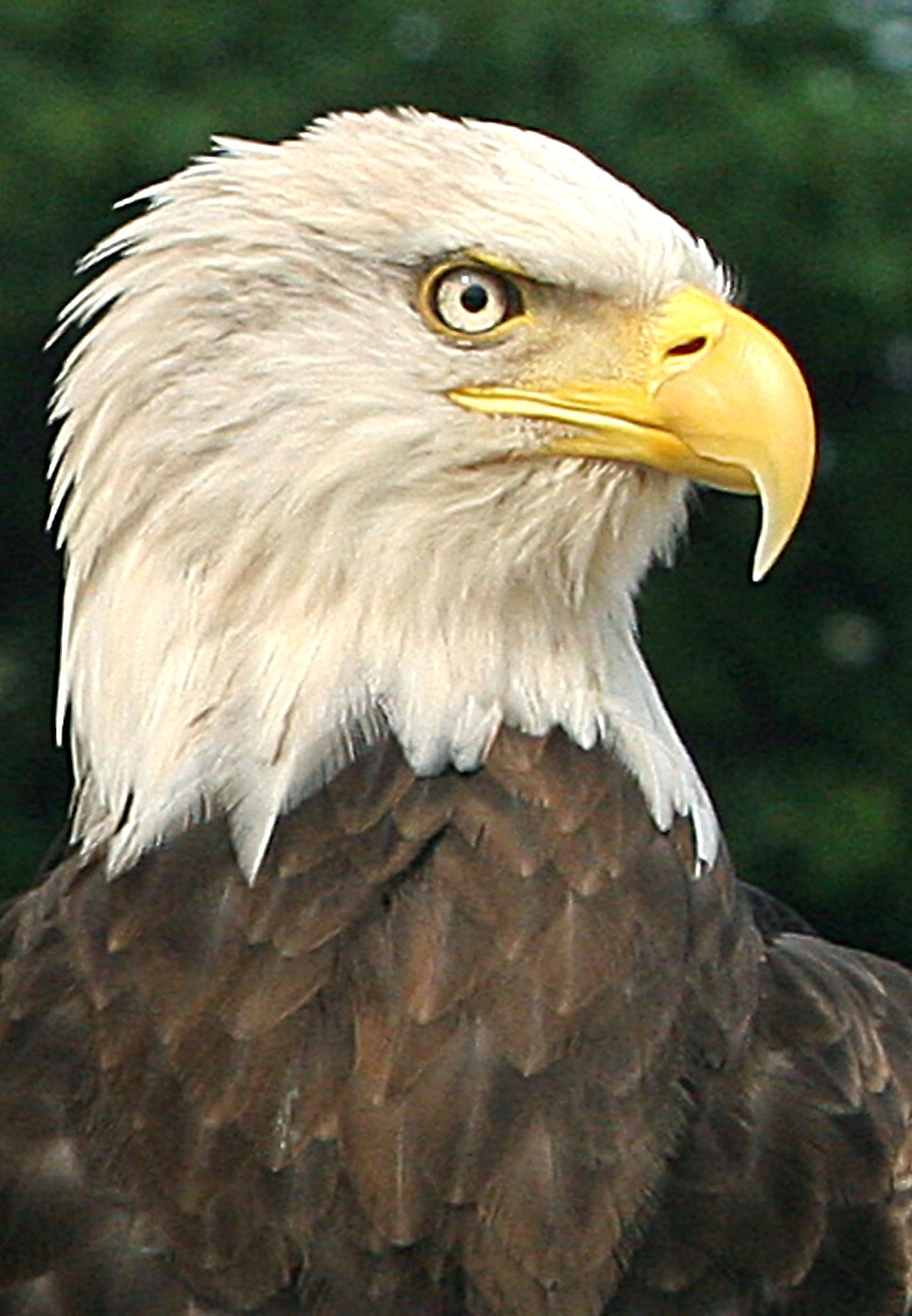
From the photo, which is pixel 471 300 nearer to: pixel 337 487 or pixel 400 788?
pixel 337 487

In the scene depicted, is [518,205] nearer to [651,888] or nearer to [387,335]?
[387,335]

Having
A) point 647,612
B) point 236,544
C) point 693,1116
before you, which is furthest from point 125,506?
point 647,612

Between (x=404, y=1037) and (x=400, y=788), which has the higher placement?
(x=400, y=788)

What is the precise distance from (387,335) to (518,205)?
0.19m

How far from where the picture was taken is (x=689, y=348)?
2627 mm

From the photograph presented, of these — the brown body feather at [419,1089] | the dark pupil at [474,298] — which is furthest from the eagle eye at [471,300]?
the brown body feather at [419,1089]

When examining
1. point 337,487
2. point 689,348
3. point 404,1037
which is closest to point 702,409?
point 689,348

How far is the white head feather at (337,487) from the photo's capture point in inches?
103

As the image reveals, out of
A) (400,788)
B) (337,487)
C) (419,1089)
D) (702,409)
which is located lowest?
(419,1089)

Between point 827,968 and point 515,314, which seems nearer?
point 515,314

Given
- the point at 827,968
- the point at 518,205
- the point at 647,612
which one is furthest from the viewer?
the point at 647,612

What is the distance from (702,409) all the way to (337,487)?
0.38 meters

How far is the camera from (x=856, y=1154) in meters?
2.73

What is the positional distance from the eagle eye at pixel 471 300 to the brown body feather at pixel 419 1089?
1.39 feet
